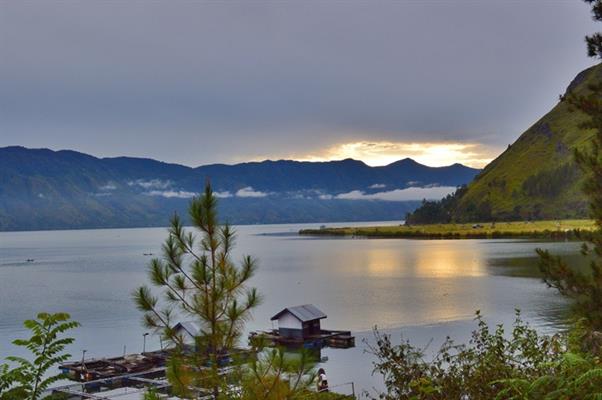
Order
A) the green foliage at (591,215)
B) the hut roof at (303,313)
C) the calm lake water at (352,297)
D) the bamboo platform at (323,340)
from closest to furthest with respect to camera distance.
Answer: the green foliage at (591,215), the bamboo platform at (323,340), the hut roof at (303,313), the calm lake water at (352,297)

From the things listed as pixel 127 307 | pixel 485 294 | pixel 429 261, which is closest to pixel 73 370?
pixel 127 307

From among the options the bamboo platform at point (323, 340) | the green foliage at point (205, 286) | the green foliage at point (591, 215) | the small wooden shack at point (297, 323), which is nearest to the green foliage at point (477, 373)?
the green foliage at point (205, 286)

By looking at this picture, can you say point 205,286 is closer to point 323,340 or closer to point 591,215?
point 591,215

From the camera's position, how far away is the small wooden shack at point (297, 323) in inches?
2334

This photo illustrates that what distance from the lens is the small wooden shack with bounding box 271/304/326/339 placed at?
194 ft

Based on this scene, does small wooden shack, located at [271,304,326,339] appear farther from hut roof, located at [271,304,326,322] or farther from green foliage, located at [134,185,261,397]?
green foliage, located at [134,185,261,397]

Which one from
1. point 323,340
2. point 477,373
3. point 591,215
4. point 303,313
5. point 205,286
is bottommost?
point 323,340

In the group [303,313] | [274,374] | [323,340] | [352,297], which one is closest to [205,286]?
[274,374]

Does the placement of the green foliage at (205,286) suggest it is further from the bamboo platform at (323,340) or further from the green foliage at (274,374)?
the bamboo platform at (323,340)

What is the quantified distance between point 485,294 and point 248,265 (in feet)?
259

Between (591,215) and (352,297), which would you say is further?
(352,297)

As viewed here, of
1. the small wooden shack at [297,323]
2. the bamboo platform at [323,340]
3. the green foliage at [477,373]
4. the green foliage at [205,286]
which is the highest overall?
the green foliage at [205,286]

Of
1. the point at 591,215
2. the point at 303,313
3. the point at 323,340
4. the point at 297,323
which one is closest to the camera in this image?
the point at 591,215

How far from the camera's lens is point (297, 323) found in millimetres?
59562
